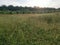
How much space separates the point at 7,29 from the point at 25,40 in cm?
247

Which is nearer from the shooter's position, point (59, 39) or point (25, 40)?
point (25, 40)

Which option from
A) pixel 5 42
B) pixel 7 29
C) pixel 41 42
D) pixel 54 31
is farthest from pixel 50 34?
pixel 5 42

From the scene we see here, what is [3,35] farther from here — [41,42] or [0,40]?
[41,42]

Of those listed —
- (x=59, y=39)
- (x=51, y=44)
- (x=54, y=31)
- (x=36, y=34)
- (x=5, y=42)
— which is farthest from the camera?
(x=54, y=31)

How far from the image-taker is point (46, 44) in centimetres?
1042

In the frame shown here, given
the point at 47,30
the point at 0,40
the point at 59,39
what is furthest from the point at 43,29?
the point at 0,40

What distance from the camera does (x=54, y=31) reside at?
13750 mm

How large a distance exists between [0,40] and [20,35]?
6.04 ft

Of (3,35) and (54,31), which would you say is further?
(54,31)

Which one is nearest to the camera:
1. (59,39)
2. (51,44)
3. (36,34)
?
(51,44)

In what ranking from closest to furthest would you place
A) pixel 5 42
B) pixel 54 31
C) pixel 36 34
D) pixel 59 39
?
pixel 5 42, pixel 59 39, pixel 36 34, pixel 54 31

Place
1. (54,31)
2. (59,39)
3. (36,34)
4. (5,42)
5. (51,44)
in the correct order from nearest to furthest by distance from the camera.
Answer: (5,42), (51,44), (59,39), (36,34), (54,31)

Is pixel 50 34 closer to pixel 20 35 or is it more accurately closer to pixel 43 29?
pixel 43 29

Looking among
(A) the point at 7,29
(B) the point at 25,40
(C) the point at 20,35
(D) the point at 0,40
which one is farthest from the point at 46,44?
(A) the point at 7,29
